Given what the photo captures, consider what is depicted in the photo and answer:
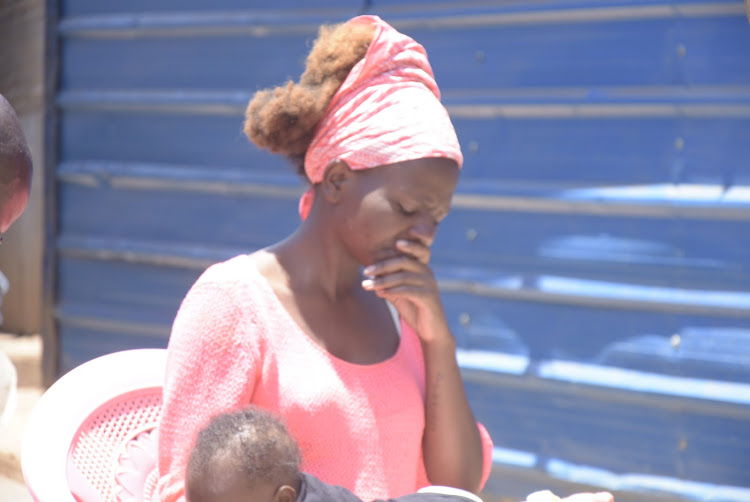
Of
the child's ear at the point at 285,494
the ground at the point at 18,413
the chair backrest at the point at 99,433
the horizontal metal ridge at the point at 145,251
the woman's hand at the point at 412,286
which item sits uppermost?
the woman's hand at the point at 412,286

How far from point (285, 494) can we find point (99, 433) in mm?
588

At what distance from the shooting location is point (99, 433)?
6.58 ft

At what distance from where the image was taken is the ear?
190 centimetres

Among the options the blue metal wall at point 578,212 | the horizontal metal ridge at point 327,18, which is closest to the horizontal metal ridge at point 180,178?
the blue metal wall at point 578,212

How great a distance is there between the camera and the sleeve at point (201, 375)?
1.72m

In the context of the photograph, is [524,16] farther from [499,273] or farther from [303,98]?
[303,98]

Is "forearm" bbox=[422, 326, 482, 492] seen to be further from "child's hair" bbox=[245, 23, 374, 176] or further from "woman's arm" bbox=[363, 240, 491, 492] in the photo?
"child's hair" bbox=[245, 23, 374, 176]

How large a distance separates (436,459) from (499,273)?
163 centimetres

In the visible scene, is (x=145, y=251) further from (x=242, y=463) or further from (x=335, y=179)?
(x=242, y=463)

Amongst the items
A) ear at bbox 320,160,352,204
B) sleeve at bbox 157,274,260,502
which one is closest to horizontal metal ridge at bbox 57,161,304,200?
ear at bbox 320,160,352,204

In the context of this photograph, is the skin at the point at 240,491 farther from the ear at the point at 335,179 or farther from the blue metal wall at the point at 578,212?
the blue metal wall at the point at 578,212

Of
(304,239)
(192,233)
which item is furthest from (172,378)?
(192,233)

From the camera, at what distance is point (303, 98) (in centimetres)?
192

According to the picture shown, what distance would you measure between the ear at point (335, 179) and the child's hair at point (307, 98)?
108 mm
